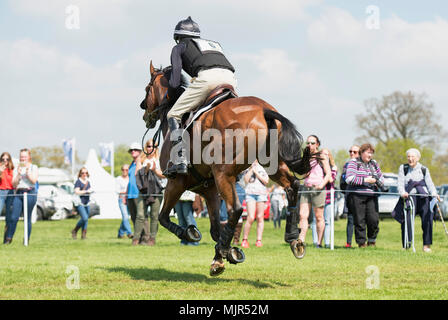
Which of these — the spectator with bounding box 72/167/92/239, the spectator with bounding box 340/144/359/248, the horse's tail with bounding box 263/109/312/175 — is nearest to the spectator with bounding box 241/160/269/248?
the spectator with bounding box 340/144/359/248

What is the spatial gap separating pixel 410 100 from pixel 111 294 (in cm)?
5421

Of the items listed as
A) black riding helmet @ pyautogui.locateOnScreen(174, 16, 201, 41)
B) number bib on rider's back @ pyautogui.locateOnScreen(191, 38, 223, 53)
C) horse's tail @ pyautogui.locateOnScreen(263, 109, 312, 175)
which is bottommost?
horse's tail @ pyautogui.locateOnScreen(263, 109, 312, 175)

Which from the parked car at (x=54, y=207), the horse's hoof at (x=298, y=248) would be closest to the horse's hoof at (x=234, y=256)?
the horse's hoof at (x=298, y=248)

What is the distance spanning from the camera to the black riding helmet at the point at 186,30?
8047 millimetres

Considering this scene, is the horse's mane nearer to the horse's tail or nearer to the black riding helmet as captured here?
the black riding helmet

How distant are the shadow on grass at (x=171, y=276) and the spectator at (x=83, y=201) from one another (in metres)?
9.73

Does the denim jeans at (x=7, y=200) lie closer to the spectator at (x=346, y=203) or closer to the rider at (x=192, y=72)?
the spectator at (x=346, y=203)

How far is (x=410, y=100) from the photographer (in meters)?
57.2

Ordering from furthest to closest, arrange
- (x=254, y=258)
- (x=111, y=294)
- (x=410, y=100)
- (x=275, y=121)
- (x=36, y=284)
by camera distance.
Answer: (x=410, y=100)
(x=254, y=258)
(x=36, y=284)
(x=275, y=121)
(x=111, y=294)

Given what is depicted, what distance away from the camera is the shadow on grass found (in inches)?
292

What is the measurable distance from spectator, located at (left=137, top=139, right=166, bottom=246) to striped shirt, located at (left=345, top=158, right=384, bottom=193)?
4280 mm

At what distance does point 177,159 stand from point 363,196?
7.19m
